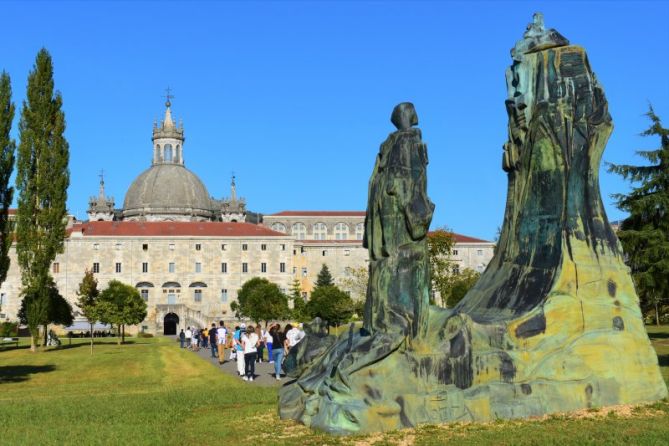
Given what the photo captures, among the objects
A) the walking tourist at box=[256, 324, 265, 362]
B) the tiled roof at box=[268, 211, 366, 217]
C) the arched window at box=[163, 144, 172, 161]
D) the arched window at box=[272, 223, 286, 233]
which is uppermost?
the arched window at box=[163, 144, 172, 161]

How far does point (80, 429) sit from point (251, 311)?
54354mm

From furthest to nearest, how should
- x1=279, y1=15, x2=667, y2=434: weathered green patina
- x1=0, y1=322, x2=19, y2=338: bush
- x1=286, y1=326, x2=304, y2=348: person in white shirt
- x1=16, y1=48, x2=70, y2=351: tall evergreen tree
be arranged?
x1=0, y1=322, x2=19, y2=338: bush < x1=16, y1=48, x2=70, y2=351: tall evergreen tree < x1=286, y1=326, x2=304, y2=348: person in white shirt < x1=279, y1=15, x2=667, y2=434: weathered green patina

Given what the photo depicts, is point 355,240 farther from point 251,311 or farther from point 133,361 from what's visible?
point 133,361

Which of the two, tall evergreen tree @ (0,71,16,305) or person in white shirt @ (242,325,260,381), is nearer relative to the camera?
person in white shirt @ (242,325,260,381)

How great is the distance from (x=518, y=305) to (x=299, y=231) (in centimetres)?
9988

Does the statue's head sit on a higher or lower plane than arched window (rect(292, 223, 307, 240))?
lower

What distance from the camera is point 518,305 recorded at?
1125cm

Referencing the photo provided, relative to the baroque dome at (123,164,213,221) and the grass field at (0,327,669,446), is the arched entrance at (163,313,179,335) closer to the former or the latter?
the baroque dome at (123,164,213,221)

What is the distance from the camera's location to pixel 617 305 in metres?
11.3

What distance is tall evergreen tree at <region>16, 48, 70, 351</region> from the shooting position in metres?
37.2

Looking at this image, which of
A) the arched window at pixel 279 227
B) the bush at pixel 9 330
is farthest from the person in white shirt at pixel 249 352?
the arched window at pixel 279 227

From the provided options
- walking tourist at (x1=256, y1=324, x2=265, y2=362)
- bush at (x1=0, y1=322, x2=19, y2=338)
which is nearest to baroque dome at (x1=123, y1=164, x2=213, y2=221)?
bush at (x1=0, y1=322, x2=19, y2=338)

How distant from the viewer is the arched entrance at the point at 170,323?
8194 cm

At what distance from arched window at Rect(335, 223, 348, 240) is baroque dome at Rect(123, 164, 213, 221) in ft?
56.8
